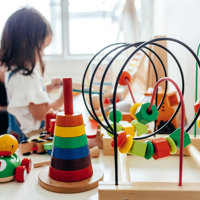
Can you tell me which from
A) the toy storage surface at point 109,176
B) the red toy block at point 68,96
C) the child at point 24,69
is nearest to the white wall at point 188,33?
the toy storage surface at point 109,176

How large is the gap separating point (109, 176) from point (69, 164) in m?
0.10

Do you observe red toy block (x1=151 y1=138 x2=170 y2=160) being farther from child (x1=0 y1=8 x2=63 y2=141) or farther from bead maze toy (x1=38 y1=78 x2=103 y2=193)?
child (x1=0 y1=8 x2=63 y2=141)

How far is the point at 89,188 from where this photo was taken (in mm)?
455

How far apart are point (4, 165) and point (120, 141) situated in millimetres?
244

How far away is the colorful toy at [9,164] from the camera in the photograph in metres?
0.49

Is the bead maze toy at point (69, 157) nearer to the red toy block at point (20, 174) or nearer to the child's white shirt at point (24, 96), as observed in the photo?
the red toy block at point (20, 174)

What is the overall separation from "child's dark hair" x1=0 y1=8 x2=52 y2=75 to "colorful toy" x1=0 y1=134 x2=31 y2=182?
0.77m

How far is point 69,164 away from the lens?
0.46 metres

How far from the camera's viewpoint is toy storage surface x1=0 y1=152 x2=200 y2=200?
0.44 meters

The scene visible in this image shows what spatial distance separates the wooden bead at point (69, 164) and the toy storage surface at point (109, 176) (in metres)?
0.04

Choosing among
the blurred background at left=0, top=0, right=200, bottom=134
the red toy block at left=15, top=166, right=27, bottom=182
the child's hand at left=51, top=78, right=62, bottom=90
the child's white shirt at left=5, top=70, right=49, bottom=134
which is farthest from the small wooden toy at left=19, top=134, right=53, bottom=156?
the blurred background at left=0, top=0, right=200, bottom=134

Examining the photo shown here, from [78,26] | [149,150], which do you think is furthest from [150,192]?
[78,26]

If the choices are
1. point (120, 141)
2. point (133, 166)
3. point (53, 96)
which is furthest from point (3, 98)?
point (120, 141)

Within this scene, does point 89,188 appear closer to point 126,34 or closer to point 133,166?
point 133,166
